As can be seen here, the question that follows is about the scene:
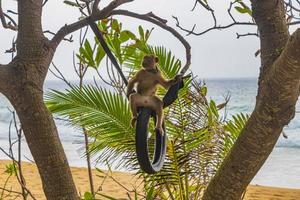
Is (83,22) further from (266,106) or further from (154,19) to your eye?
(266,106)

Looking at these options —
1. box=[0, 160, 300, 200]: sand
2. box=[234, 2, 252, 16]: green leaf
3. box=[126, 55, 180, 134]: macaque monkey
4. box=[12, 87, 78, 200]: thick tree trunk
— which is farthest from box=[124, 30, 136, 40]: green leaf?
box=[0, 160, 300, 200]: sand

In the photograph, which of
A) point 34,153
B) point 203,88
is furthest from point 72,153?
point 34,153

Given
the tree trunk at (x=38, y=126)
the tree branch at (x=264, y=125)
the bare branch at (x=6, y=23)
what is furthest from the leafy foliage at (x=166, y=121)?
the tree branch at (x=264, y=125)

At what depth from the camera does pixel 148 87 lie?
604 mm

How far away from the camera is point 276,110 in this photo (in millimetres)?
750

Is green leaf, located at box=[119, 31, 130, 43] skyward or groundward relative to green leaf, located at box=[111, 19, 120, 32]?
groundward

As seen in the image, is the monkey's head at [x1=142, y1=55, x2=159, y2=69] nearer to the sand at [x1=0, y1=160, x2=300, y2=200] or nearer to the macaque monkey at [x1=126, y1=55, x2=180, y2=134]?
the macaque monkey at [x1=126, y1=55, x2=180, y2=134]

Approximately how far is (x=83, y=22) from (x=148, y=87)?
1.00 feet

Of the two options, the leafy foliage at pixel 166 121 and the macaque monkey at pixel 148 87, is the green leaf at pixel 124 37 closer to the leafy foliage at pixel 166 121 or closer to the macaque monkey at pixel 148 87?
the leafy foliage at pixel 166 121

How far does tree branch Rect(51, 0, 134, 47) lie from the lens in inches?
→ 31.9

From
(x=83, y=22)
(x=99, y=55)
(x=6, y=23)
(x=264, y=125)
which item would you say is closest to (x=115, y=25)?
(x=99, y=55)

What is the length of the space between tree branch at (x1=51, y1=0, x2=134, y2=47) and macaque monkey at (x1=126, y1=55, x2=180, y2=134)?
0.68 ft

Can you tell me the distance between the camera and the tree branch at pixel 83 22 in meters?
0.81

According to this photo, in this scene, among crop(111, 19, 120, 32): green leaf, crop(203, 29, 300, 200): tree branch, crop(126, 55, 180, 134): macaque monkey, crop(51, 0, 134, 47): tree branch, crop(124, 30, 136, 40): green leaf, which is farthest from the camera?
crop(111, 19, 120, 32): green leaf
